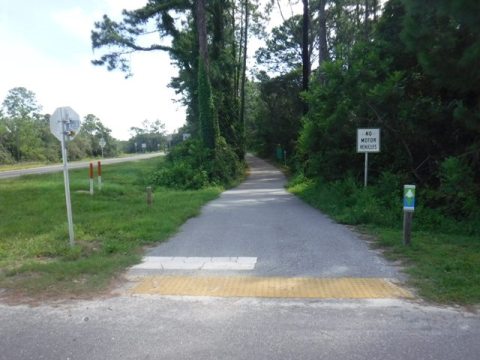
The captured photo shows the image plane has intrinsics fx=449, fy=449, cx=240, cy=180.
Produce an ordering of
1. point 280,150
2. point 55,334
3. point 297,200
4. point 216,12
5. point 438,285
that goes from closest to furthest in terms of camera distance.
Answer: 1. point 55,334
2. point 438,285
3. point 297,200
4. point 216,12
5. point 280,150

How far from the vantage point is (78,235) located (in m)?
9.70

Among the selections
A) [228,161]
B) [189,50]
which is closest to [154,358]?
[228,161]

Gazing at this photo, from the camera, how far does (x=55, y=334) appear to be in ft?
15.2

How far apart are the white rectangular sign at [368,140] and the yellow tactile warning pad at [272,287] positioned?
26.0ft

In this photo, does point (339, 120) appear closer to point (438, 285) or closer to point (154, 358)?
point (438, 285)

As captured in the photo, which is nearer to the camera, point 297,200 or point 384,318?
Answer: point 384,318

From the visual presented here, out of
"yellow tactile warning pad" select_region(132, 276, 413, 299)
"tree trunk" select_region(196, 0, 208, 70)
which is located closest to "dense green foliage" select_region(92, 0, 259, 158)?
"tree trunk" select_region(196, 0, 208, 70)

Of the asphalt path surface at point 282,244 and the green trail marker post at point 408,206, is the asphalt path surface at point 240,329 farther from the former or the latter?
the green trail marker post at point 408,206

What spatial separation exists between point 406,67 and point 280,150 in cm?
3210

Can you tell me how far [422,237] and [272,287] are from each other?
4.63 metres

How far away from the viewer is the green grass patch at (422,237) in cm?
597

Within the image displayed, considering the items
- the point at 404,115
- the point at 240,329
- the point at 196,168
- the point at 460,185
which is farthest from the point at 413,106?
the point at 196,168

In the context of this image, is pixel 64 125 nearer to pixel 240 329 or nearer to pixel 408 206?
pixel 240 329

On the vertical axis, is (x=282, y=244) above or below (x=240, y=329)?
below
